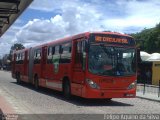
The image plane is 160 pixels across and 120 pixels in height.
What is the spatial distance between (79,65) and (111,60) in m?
1.51

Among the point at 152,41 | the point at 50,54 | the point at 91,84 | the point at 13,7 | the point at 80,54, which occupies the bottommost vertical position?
the point at 91,84

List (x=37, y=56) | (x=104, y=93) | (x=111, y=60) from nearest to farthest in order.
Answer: (x=104, y=93) → (x=111, y=60) → (x=37, y=56)

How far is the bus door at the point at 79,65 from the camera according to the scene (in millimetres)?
18812

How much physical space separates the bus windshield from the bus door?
0.44 meters

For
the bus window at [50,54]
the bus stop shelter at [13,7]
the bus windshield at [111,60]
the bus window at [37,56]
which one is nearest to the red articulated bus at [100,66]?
the bus windshield at [111,60]

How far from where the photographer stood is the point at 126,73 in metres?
19.1

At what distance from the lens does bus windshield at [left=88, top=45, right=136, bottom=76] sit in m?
18.6

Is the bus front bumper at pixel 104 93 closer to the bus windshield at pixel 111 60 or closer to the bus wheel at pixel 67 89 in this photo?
the bus windshield at pixel 111 60

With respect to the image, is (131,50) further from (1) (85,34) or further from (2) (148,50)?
(2) (148,50)

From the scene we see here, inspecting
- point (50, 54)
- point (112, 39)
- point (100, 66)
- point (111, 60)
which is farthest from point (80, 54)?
point (50, 54)

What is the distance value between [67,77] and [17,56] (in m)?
18.2

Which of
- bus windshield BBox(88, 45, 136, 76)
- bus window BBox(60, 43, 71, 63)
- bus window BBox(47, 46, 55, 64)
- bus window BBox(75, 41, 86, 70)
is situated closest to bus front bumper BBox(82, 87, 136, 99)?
bus windshield BBox(88, 45, 136, 76)

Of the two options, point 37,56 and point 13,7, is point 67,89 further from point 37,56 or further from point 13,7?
point 37,56

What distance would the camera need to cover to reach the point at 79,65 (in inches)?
764
